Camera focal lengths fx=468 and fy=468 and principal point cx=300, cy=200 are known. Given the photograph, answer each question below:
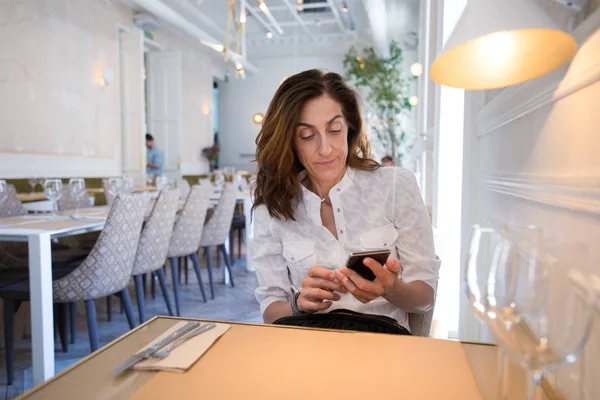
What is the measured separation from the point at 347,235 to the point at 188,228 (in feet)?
7.71

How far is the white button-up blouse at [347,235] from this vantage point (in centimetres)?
145

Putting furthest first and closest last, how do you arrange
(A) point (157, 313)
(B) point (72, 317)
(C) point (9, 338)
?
(A) point (157, 313) → (B) point (72, 317) → (C) point (9, 338)

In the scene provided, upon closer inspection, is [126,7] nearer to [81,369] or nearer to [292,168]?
[292,168]

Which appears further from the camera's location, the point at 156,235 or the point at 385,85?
the point at 385,85

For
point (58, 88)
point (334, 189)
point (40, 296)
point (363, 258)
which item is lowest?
point (40, 296)

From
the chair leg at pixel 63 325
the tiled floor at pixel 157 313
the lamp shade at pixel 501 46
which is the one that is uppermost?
the lamp shade at pixel 501 46

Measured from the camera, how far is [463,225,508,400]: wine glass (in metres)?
0.54

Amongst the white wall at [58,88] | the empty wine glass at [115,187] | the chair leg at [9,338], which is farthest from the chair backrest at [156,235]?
the white wall at [58,88]

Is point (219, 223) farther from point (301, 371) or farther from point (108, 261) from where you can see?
point (301, 371)

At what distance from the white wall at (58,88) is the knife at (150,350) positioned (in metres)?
5.60

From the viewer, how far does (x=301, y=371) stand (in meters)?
0.71

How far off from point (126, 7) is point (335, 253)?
313 inches

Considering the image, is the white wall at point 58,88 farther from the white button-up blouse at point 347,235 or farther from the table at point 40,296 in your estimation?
the white button-up blouse at point 347,235

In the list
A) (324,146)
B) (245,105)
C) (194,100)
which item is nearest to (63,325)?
(324,146)
